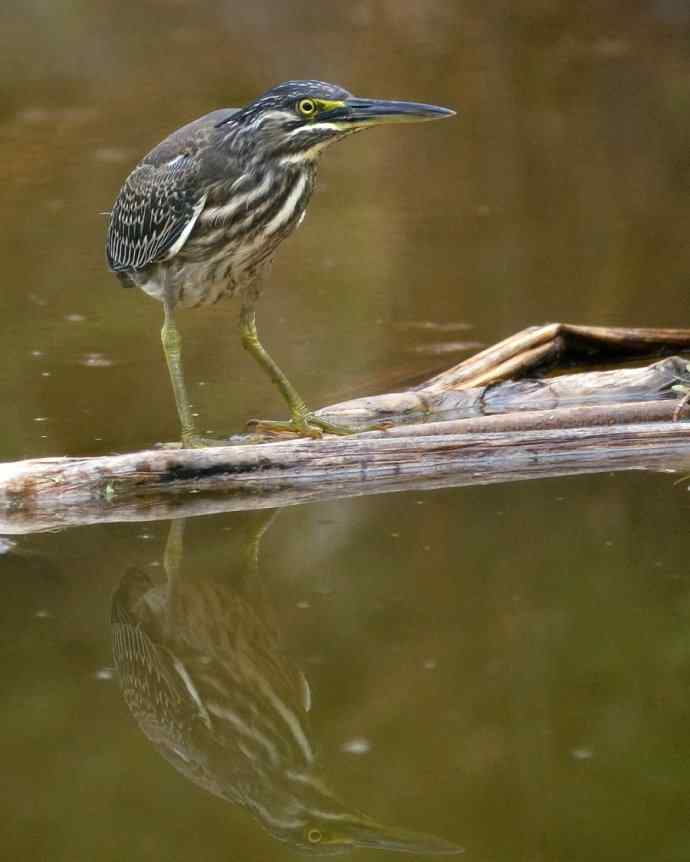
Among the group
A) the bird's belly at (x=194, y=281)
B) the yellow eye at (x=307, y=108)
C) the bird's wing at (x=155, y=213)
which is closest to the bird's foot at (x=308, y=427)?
the bird's belly at (x=194, y=281)

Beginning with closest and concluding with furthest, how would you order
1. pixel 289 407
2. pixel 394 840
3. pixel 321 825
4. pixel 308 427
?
pixel 394 840 → pixel 321 825 → pixel 308 427 → pixel 289 407

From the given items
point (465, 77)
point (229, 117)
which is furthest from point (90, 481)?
point (465, 77)

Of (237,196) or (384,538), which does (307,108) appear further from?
(384,538)

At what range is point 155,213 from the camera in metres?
6.30

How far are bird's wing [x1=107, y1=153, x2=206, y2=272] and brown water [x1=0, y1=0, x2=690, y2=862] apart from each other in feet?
2.49

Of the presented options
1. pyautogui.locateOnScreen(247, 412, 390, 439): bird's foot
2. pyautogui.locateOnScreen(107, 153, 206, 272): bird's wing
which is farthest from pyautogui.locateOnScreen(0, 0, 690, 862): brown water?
pyautogui.locateOnScreen(107, 153, 206, 272): bird's wing

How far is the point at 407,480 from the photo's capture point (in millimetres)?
5789

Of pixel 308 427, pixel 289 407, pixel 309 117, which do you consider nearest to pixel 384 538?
pixel 308 427

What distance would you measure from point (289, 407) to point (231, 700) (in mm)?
2218

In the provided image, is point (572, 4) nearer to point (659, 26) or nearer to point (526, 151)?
point (659, 26)

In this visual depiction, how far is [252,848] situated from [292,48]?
1202 centimetres

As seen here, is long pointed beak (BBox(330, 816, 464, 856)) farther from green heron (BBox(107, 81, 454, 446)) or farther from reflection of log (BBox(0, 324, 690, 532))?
green heron (BBox(107, 81, 454, 446))

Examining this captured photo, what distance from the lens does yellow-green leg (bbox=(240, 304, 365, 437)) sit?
6.46 meters

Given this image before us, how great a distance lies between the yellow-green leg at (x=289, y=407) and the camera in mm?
6465
